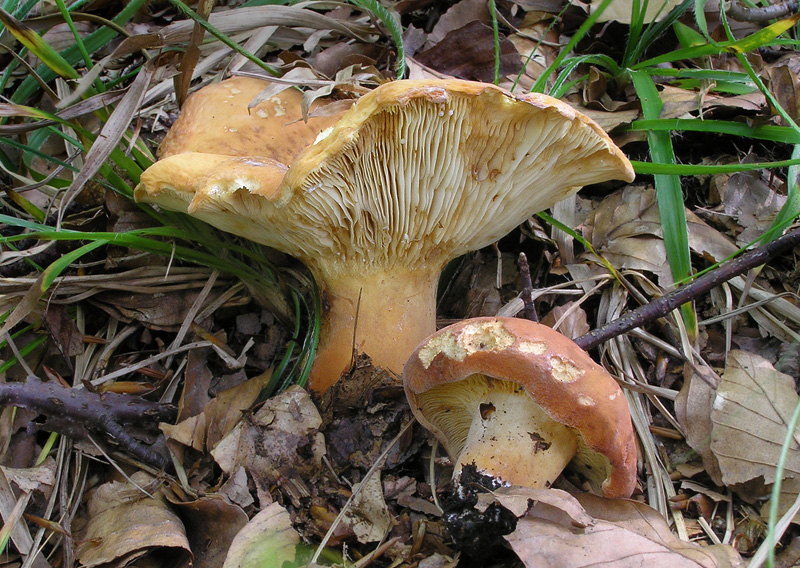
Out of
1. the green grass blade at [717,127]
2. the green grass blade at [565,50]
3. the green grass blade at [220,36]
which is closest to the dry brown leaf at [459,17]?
the green grass blade at [565,50]

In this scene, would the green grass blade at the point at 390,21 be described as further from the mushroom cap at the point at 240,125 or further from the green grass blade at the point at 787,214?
the green grass blade at the point at 787,214

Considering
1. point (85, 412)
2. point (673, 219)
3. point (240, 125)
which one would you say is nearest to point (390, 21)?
point (240, 125)

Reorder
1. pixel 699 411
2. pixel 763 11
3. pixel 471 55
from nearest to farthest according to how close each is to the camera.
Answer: pixel 699 411
pixel 763 11
pixel 471 55

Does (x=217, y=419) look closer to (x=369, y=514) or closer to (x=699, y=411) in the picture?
(x=369, y=514)

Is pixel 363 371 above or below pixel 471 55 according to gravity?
below

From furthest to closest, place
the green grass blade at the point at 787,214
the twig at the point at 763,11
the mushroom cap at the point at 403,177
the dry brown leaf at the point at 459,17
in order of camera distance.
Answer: the dry brown leaf at the point at 459,17
the twig at the point at 763,11
the green grass blade at the point at 787,214
the mushroom cap at the point at 403,177

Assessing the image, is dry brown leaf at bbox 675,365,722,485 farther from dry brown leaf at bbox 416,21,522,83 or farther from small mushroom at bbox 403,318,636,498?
dry brown leaf at bbox 416,21,522,83

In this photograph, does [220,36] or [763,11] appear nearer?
[220,36]
